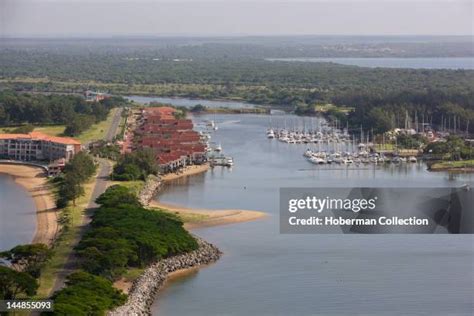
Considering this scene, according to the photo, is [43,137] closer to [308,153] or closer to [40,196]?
[40,196]

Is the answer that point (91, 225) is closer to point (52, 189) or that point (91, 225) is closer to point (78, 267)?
point (78, 267)

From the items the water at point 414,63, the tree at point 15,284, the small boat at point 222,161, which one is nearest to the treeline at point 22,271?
the tree at point 15,284

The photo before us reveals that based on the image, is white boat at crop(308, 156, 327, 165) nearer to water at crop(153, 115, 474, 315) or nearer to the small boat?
the small boat

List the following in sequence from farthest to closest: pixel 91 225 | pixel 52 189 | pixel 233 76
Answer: pixel 233 76 → pixel 52 189 → pixel 91 225

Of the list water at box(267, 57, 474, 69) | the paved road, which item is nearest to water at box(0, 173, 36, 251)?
the paved road

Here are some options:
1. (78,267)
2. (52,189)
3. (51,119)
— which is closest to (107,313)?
(78,267)
